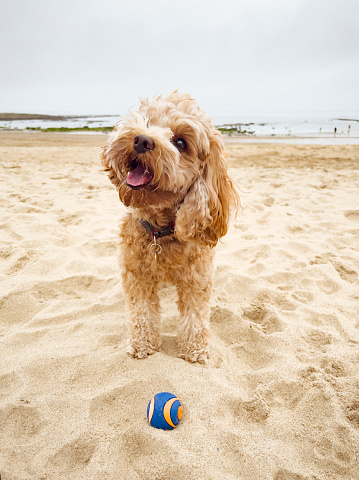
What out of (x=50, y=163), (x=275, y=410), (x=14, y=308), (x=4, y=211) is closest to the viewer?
(x=275, y=410)

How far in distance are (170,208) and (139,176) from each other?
397mm

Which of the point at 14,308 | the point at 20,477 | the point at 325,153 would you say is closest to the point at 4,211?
the point at 14,308

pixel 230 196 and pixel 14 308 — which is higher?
pixel 230 196

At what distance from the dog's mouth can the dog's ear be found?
12.5 inches

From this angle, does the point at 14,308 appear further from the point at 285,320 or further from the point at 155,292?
the point at 285,320

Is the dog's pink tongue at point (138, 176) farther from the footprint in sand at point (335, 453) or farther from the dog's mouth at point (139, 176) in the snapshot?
the footprint in sand at point (335, 453)

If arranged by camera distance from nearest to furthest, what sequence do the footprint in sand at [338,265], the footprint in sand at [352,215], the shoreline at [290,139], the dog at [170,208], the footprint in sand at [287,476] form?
the footprint in sand at [287,476]
the dog at [170,208]
the footprint in sand at [338,265]
the footprint in sand at [352,215]
the shoreline at [290,139]

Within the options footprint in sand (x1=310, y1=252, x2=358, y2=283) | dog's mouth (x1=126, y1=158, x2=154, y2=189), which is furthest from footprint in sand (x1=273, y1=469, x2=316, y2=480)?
footprint in sand (x1=310, y1=252, x2=358, y2=283)

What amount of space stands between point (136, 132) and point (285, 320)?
1853 millimetres

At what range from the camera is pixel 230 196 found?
7.82ft

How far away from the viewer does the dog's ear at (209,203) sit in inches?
84.3

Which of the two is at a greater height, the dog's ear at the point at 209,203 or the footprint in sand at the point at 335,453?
the dog's ear at the point at 209,203

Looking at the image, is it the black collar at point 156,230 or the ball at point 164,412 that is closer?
the ball at point 164,412

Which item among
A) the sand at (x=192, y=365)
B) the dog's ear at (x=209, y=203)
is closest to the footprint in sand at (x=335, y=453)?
the sand at (x=192, y=365)
